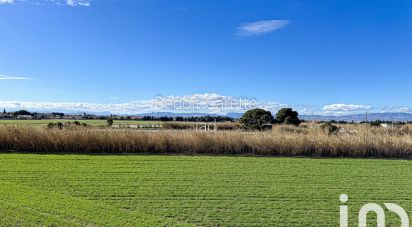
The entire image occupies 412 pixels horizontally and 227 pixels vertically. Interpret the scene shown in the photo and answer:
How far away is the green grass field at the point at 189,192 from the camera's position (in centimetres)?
466

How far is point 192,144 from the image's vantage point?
1184 cm

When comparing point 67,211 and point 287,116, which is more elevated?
point 287,116

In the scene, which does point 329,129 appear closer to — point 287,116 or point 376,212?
point 287,116

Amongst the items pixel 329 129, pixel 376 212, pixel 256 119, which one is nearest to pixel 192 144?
pixel 329 129

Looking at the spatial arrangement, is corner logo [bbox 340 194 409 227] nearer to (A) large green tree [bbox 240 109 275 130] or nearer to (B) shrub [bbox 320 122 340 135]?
(B) shrub [bbox 320 122 340 135]

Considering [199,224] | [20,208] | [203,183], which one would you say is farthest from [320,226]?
[20,208]

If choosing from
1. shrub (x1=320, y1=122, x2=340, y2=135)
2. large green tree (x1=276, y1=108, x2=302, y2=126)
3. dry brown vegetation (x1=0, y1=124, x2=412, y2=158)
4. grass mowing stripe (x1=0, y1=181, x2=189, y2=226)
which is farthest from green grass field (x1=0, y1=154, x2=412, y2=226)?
large green tree (x1=276, y1=108, x2=302, y2=126)

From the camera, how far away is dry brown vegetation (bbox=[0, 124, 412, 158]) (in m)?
11.6

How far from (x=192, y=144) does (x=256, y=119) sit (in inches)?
485

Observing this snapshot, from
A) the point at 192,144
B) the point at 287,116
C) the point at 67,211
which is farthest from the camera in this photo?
the point at 287,116

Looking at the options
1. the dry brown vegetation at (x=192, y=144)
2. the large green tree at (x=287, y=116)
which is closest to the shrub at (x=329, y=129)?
the dry brown vegetation at (x=192, y=144)

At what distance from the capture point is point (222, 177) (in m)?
7.11

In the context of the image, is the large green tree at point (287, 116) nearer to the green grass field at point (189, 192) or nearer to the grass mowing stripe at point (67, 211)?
the green grass field at point (189, 192)

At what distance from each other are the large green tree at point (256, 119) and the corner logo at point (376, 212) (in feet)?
56.5
